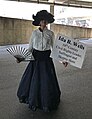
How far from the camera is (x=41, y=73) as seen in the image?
13.9 ft

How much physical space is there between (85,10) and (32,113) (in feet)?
77.9

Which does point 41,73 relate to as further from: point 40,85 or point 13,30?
point 13,30

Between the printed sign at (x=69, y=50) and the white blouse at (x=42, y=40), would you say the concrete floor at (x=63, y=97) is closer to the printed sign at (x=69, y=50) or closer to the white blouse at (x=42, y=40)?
the printed sign at (x=69, y=50)

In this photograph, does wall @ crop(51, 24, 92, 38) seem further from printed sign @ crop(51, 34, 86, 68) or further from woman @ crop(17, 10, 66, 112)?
woman @ crop(17, 10, 66, 112)

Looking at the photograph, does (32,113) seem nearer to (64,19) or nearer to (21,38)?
(21,38)

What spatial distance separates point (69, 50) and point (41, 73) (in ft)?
1.94

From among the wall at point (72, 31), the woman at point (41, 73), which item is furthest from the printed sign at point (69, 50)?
the wall at point (72, 31)

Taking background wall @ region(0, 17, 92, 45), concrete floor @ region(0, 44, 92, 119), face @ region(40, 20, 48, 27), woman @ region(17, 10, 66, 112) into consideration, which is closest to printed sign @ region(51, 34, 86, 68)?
woman @ region(17, 10, 66, 112)

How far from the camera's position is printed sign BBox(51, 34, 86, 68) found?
4172 mm

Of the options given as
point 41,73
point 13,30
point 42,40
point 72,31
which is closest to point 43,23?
point 42,40

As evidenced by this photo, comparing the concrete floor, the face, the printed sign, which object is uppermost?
the face

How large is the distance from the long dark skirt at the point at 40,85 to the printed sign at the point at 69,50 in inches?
7.3

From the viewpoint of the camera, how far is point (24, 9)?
68.5 feet

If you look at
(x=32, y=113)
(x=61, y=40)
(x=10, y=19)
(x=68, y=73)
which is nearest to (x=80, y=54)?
(x=61, y=40)
